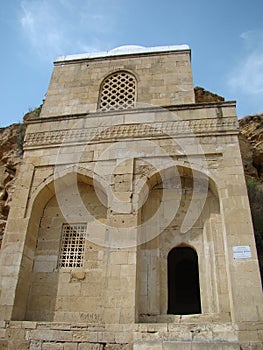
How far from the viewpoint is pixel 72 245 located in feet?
23.9

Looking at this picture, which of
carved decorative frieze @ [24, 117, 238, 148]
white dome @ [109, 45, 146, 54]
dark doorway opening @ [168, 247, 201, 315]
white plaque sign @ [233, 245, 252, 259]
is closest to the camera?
white plaque sign @ [233, 245, 252, 259]

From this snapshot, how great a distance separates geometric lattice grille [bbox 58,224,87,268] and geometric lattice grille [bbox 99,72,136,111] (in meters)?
3.32

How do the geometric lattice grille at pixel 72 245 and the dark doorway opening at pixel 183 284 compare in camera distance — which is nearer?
the geometric lattice grille at pixel 72 245

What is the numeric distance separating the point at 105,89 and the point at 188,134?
305 cm

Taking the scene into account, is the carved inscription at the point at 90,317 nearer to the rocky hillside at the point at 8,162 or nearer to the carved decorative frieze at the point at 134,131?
the carved decorative frieze at the point at 134,131

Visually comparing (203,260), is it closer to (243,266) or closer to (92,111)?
(243,266)

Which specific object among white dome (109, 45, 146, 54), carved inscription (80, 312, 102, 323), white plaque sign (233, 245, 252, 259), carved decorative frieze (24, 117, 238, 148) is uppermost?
white dome (109, 45, 146, 54)

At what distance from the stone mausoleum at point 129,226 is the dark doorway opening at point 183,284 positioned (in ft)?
12.6

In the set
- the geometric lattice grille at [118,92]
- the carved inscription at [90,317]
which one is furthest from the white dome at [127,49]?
the carved inscription at [90,317]

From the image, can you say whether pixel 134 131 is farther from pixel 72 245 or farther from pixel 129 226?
pixel 72 245

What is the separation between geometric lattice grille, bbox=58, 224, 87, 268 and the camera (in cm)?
707

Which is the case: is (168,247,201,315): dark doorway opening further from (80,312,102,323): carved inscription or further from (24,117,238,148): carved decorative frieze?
(80,312,102,323): carved inscription

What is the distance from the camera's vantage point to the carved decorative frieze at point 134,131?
746 centimetres

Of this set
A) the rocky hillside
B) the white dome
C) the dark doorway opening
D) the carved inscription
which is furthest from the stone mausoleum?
the dark doorway opening
